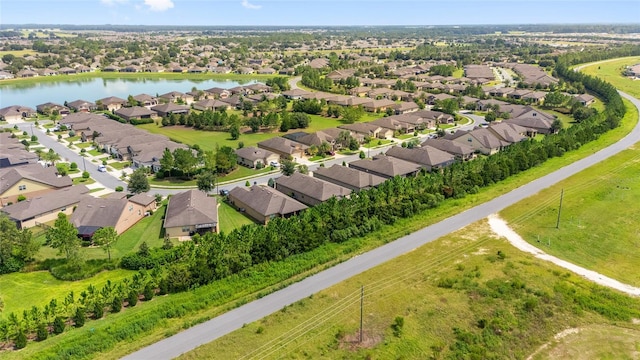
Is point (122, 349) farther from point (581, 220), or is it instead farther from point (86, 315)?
point (581, 220)

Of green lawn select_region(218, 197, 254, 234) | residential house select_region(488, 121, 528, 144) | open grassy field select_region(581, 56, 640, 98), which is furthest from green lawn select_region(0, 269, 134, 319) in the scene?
open grassy field select_region(581, 56, 640, 98)

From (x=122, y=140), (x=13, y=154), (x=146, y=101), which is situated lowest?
(x=122, y=140)

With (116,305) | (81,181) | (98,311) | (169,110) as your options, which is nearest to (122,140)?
(81,181)

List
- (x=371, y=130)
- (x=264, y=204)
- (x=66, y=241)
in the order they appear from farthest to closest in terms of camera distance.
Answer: (x=371, y=130) → (x=264, y=204) → (x=66, y=241)

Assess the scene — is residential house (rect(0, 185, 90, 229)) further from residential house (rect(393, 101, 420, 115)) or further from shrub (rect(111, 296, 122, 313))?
residential house (rect(393, 101, 420, 115))

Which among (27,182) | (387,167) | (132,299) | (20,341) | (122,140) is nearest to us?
(20,341)

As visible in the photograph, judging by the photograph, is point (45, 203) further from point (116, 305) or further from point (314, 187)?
point (314, 187)

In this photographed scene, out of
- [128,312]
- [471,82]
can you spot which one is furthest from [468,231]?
[471,82]
